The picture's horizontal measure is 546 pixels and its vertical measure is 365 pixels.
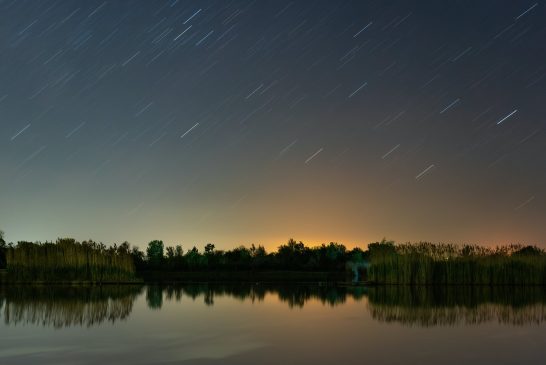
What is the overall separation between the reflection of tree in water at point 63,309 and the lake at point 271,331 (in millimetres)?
25

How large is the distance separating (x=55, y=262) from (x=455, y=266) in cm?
1772

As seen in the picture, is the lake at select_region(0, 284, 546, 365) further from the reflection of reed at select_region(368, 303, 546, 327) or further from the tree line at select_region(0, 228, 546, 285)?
the tree line at select_region(0, 228, 546, 285)

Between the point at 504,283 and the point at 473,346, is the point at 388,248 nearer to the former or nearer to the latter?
the point at 504,283

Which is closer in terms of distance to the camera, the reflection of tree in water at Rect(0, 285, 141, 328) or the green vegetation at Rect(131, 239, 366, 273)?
the reflection of tree in water at Rect(0, 285, 141, 328)

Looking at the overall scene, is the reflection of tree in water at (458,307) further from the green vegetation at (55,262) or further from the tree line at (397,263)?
the green vegetation at (55,262)

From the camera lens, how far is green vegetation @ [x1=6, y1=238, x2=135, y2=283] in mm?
26234

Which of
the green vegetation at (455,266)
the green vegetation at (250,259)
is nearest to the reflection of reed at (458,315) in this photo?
the green vegetation at (455,266)

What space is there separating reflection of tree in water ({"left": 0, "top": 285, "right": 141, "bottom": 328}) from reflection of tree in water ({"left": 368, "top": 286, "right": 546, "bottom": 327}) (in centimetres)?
630

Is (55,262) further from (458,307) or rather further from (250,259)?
(250,259)

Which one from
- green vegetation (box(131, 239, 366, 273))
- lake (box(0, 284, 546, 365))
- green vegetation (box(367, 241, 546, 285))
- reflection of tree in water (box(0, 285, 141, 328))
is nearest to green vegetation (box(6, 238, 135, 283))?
reflection of tree in water (box(0, 285, 141, 328))

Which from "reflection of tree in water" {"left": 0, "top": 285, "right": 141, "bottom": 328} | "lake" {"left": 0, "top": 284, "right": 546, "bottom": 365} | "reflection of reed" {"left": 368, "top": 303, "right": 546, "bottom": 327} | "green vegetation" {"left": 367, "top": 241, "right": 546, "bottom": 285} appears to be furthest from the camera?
"green vegetation" {"left": 367, "top": 241, "right": 546, "bottom": 285}

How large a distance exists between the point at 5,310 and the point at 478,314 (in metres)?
11.5

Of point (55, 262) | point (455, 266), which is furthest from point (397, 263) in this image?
point (55, 262)

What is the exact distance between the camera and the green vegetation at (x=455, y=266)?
2552 centimetres
